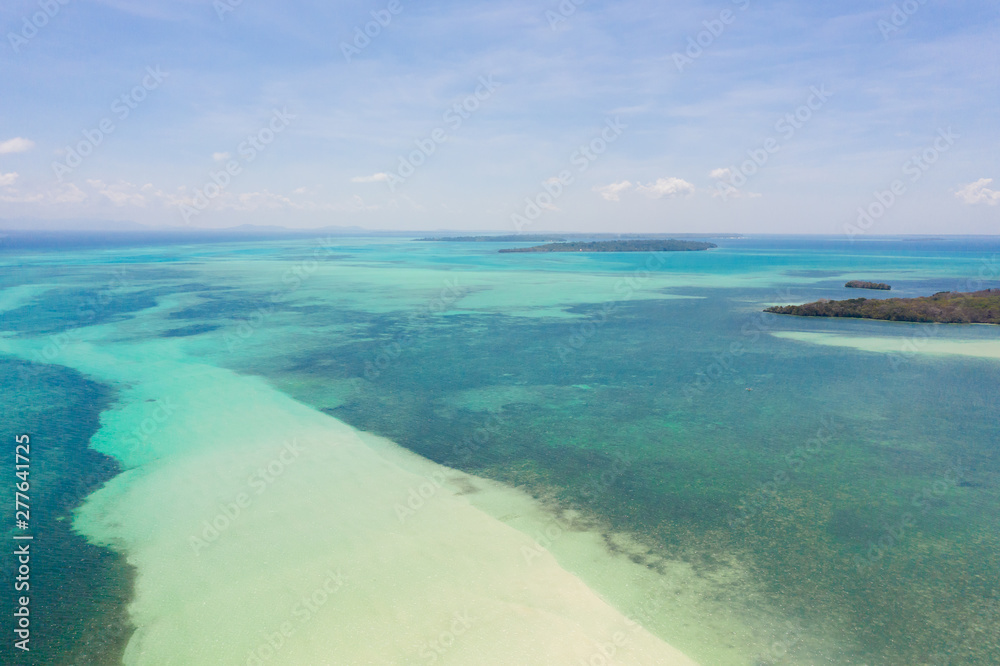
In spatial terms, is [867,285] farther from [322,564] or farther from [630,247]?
[630,247]

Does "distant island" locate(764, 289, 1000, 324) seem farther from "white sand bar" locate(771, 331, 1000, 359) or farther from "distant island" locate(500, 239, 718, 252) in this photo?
"distant island" locate(500, 239, 718, 252)

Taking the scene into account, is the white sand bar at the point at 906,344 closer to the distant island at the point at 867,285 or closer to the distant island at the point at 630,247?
the distant island at the point at 867,285

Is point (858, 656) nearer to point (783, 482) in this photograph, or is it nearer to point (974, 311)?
point (783, 482)

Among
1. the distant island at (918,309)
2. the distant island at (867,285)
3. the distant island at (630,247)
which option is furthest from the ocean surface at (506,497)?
the distant island at (630,247)

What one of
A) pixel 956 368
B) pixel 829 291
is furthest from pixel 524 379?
pixel 829 291

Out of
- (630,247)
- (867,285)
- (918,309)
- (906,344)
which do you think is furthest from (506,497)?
(630,247)

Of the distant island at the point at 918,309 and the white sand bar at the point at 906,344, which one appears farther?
the distant island at the point at 918,309
